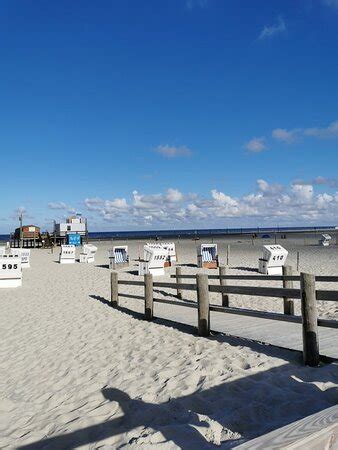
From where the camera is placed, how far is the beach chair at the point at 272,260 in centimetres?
1800

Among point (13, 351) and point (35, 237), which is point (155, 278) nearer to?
point (13, 351)

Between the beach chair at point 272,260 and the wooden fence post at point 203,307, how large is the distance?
1157 cm

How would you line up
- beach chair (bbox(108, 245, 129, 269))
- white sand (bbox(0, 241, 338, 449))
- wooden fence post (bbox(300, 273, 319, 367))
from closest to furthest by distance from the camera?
white sand (bbox(0, 241, 338, 449)) < wooden fence post (bbox(300, 273, 319, 367)) < beach chair (bbox(108, 245, 129, 269))

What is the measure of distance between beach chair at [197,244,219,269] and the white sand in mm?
13233

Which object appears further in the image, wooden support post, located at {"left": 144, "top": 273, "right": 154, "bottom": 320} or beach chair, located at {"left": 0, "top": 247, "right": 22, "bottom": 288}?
beach chair, located at {"left": 0, "top": 247, "right": 22, "bottom": 288}

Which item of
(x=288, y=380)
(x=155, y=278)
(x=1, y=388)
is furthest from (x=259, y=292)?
(x=155, y=278)

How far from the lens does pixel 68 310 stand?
35.8 ft

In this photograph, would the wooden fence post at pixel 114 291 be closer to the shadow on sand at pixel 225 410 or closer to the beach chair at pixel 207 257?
the shadow on sand at pixel 225 410

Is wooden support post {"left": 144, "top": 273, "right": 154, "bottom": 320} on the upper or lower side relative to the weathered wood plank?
lower

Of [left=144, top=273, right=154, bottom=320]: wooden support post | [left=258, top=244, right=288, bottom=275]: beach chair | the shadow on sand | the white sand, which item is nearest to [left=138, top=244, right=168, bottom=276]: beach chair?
[left=258, top=244, right=288, bottom=275]: beach chair

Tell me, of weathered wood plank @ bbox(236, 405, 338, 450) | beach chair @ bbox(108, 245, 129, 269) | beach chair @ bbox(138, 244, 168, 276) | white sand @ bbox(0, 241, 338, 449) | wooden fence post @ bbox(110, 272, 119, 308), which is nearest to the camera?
weathered wood plank @ bbox(236, 405, 338, 450)

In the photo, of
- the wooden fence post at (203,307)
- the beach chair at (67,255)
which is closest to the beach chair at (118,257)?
the beach chair at (67,255)

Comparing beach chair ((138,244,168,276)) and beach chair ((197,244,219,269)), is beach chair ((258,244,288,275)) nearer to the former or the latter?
beach chair ((197,244,219,269))

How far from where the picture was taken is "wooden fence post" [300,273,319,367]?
4.98m
